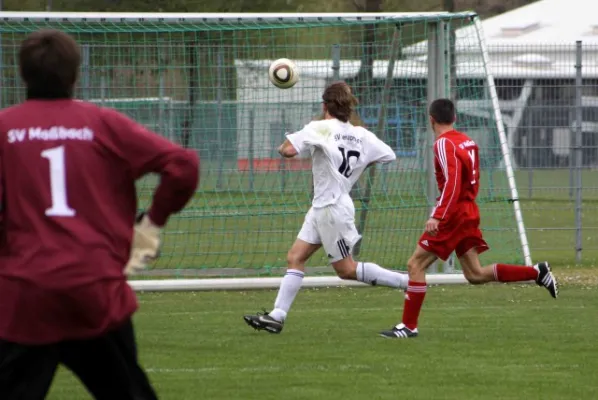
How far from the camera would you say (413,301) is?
379 inches

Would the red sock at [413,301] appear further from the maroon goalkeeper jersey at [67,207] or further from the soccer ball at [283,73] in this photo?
the maroon goalkeeper jersey at [67,207]

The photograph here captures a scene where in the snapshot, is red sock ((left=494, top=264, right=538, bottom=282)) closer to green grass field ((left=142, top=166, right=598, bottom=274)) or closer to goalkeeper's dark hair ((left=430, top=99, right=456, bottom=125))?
goalkeeper's dark hair ((left=430, top=99, right=456, bottom=125))

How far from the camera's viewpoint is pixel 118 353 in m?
4.70

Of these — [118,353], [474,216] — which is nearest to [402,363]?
[474,216]

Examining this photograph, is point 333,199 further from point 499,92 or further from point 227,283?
point 499,92

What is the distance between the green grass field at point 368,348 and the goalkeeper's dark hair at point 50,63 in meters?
3.22

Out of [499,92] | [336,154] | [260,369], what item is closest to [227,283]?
[336,154]

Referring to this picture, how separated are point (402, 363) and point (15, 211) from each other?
4.48 metres

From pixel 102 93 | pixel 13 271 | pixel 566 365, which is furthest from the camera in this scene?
pixel 102 93

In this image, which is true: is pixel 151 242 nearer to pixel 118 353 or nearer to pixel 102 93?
pixel 118 353

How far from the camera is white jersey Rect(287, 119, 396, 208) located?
996 cm

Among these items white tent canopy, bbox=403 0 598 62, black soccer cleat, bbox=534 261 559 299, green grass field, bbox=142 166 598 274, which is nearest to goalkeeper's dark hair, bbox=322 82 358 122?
black soccer cleat, bbox=534 261 559 299

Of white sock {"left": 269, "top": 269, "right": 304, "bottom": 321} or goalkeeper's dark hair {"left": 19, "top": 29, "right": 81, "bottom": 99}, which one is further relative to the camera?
white sock {"left": 269, "top": 269, "right": 304, "bottom": 321}

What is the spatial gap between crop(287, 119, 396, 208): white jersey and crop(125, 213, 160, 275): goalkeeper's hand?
5.27 meters
